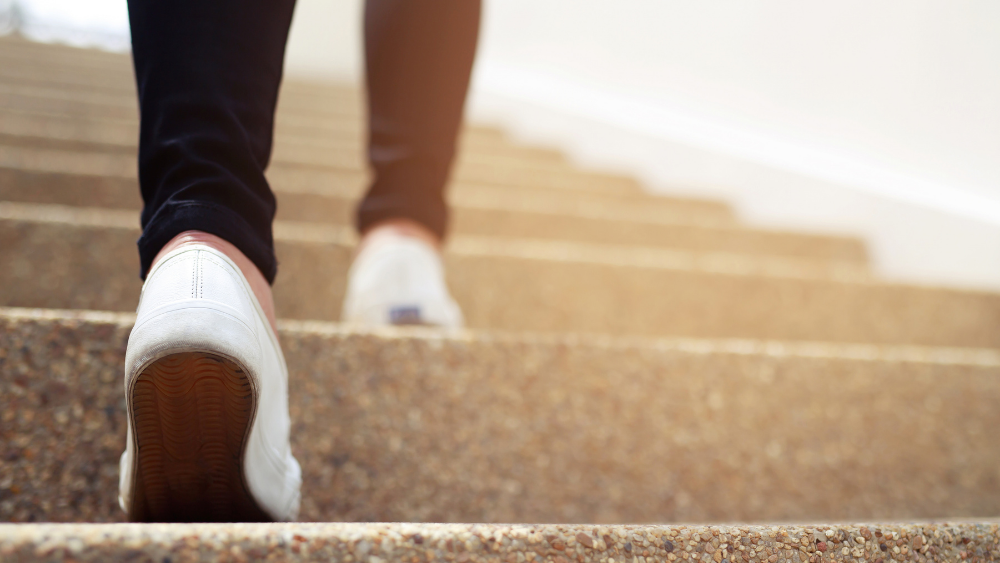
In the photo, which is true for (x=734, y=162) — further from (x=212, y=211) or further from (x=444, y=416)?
(x=212, y=211)

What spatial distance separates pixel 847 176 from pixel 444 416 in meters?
1.32

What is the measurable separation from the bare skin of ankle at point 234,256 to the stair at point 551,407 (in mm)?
163

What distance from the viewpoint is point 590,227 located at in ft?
4.81

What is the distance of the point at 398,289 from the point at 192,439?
1.22ft

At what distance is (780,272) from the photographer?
3.80 feet

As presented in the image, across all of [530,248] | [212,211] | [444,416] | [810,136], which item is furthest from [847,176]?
[212,211]

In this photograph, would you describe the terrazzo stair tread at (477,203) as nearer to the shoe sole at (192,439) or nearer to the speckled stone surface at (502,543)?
the shoe sole at (192,439)

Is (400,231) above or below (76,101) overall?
below

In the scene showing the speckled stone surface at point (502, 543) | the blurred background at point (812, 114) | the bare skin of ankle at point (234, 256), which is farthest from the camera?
the blurred background at point (812, 114)

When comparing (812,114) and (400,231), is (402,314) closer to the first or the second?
(400,231)

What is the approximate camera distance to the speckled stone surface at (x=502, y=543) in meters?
0.31

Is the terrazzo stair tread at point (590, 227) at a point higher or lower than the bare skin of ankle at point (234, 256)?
higher

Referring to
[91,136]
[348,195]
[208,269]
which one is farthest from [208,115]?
[91,136]

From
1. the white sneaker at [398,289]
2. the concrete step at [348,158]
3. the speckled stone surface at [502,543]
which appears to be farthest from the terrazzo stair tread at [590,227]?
the speckled stone surface at [502,543]
